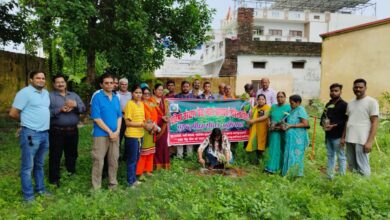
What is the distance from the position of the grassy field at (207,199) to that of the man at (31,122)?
1.27 ft

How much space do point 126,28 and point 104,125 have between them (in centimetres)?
415

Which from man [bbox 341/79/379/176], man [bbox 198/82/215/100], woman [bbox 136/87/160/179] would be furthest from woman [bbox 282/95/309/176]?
woman [bbox 136/87/160/179]

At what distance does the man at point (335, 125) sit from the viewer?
4863 millimetres

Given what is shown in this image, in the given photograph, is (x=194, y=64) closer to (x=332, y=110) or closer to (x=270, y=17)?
(x=270, y=17)

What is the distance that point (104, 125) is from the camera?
13.9ft

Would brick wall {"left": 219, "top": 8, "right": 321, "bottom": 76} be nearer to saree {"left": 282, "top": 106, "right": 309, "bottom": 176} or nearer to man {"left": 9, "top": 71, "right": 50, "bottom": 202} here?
saree {"left": 282, "top": 106, "right": 309, "bottom": 176}

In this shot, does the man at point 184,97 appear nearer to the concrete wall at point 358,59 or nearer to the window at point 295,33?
the concrete wall at point 358,59

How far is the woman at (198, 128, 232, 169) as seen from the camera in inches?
223

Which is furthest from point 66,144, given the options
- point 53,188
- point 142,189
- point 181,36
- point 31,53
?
point 31,53

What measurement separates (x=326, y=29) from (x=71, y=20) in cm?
3195

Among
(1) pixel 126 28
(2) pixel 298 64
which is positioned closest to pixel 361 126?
(1) pixel 126 28

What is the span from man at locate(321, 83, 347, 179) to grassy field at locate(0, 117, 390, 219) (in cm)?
52

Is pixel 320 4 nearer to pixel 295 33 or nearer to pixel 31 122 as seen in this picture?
pixel 295 33

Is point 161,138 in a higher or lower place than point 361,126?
lower
